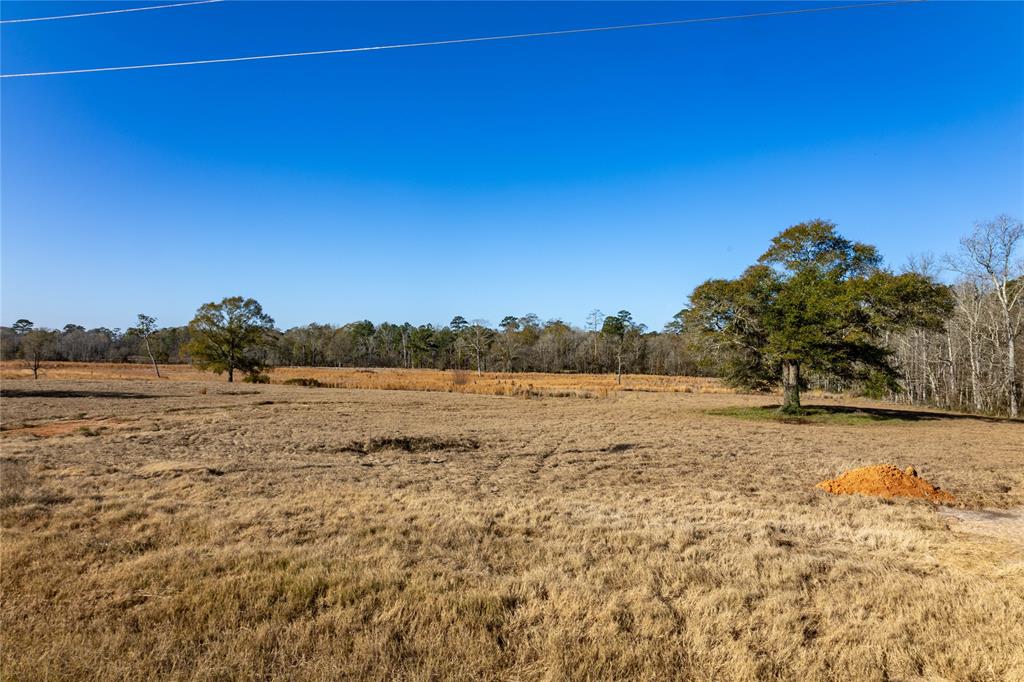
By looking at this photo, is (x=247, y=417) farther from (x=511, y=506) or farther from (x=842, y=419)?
(x=842, y=419)

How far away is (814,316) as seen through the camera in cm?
2361

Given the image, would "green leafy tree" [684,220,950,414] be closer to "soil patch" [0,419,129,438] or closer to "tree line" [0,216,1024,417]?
"tree line" [0,216,1024,417]

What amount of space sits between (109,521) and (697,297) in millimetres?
25912

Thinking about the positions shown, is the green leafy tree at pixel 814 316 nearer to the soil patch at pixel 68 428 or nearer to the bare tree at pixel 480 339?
the soil patch at pixel 68 428

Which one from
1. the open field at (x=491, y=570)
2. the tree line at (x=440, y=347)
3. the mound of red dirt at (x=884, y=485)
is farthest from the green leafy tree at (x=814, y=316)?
the tree line at (x=440, y=347)

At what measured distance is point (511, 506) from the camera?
8477mm

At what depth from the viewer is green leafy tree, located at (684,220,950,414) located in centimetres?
2272

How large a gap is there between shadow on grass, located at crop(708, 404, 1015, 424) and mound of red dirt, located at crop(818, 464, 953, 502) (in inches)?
558

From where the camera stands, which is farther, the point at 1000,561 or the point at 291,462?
the point at 291,462

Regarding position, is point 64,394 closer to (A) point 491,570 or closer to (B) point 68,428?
(B) point 68,428

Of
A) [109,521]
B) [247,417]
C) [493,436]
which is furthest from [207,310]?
[109,521]

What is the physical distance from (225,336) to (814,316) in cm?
4819

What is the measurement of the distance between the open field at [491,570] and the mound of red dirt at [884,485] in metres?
0.58

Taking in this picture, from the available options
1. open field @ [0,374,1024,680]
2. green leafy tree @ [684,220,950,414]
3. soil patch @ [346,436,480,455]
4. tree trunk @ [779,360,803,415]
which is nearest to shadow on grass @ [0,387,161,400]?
open field @ [0,374,1024,680]
